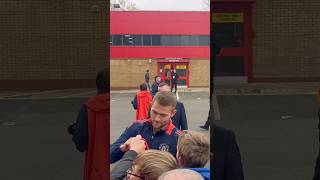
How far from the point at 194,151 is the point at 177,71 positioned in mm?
339

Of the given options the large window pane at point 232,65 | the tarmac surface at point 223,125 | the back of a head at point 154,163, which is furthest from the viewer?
the large window pane at point 232,65

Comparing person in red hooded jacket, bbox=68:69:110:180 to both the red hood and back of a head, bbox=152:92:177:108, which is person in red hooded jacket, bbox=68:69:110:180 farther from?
back of a head, bbox=152:92:177:108

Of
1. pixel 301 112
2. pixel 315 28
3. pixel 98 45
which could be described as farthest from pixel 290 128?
pixel 98 45

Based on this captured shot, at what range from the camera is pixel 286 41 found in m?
15.4

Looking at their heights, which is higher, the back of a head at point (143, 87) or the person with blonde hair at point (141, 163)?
the back of a head at point (143, 87)

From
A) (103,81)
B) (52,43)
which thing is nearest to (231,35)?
(52,43)

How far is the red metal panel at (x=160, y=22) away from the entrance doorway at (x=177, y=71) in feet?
0.44

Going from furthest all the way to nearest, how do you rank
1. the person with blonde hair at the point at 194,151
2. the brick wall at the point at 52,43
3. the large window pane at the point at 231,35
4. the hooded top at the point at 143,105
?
the brick wall at the point at 52,43
the large window pane at the point at 231,35
the hooded top at the point at 143,105
the person with blonde hair at the point at 194,151

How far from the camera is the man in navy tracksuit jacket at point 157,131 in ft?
6.88

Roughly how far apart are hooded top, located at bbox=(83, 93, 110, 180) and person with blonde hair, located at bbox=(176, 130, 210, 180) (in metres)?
0.51

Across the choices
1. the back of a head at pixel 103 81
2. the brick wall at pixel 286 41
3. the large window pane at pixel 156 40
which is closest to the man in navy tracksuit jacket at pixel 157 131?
the large window pane at pixel 156 40

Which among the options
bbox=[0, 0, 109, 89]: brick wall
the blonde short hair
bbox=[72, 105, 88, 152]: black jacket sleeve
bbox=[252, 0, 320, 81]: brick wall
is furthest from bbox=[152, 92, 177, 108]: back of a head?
bbox=[0, 0, 109, 89]: brick wall

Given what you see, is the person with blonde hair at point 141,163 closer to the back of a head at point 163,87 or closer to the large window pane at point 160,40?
the back of a head at point 163,87

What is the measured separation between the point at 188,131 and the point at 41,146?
16.7ft
